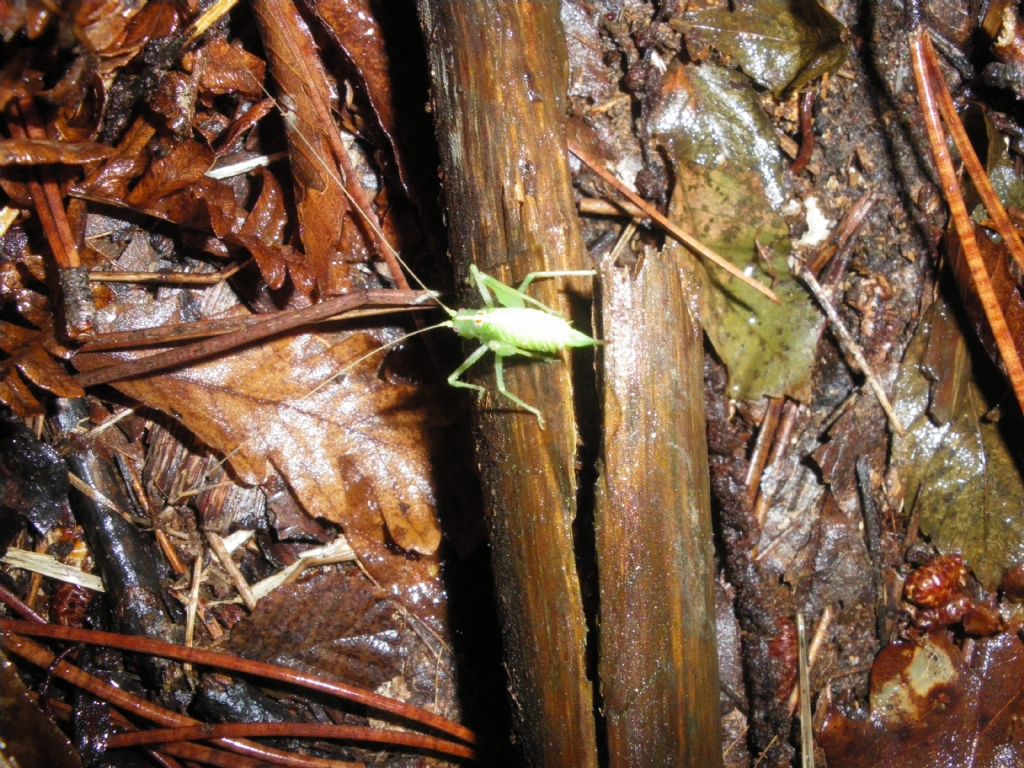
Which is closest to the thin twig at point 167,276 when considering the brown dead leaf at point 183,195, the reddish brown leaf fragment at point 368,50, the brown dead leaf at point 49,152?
the brown dead leaf at point 183,195

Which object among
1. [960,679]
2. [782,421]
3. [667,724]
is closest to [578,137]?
[782,421]

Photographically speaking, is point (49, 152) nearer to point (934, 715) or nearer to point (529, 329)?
point (529, 329)

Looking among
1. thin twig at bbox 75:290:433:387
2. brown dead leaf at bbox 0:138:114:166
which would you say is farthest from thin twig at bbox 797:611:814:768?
brown dead leaf at bbox 0:138:114:166

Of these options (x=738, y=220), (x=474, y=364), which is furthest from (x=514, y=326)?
(x=738, y=220)

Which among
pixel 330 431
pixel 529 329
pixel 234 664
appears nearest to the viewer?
pixel 529 329

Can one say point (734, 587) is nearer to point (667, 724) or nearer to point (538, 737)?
point (667, 724)

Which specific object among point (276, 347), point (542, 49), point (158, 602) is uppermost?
point (542, 49)

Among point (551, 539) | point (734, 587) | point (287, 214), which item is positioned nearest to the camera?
point (551, 539)

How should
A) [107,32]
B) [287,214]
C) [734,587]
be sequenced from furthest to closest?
1. [734,587]
2. [287,214]
3. [107,32]
